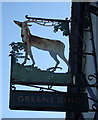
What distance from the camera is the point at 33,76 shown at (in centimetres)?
664

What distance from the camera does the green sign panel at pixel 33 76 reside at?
259 inches

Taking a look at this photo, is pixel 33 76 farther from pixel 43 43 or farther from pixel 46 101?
pixel 43 43

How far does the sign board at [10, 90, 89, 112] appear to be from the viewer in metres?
6.29

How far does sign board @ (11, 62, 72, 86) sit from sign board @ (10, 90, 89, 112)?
0.24 m

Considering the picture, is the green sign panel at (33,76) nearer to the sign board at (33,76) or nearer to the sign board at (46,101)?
the sign board at (33,76)

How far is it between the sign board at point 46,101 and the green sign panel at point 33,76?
0.24m

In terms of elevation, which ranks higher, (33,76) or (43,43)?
(43,43)

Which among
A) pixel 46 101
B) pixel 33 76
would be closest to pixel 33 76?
pixel 33 76

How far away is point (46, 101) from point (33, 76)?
55cm

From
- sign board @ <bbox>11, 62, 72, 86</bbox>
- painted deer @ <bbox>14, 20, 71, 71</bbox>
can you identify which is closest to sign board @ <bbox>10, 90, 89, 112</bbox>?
sign board @ <bbox>11, 62, 72, 86</bbox>

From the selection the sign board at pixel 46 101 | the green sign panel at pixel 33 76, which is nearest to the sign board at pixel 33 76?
the green sign panel at pixel 33 76

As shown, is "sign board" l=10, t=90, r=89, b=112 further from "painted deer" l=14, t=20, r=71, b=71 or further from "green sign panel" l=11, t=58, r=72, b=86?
"painted deer" l=14, t=20, r=71, b=71

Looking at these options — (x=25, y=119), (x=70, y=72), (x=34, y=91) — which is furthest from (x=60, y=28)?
(x=25, y=119)

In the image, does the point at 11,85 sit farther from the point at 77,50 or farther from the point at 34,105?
the point at 77,50
